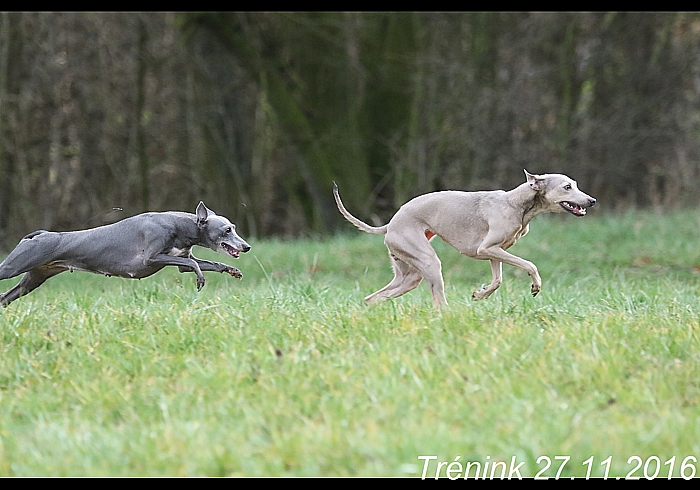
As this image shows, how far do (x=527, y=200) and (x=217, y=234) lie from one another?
2.32 metres

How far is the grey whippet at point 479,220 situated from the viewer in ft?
23.0

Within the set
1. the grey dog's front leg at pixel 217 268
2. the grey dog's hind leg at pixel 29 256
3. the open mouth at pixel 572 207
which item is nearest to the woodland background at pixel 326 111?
the open mouth at pixel 572 207

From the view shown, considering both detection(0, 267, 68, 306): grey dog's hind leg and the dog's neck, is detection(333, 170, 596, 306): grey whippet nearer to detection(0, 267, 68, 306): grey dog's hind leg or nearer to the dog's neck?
the dog's neck

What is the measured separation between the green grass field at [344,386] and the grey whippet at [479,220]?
1.45 ft

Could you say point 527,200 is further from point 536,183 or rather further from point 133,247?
point 133,247

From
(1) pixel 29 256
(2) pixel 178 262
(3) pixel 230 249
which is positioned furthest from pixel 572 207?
(1) pixel 29 256

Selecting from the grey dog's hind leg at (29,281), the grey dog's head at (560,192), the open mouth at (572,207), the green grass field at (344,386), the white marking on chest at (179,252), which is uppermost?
the grey dog's head at (560,192)

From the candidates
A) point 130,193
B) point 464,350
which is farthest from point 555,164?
point 464,350

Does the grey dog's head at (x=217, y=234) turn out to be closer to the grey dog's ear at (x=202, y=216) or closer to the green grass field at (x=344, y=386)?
the grey dog's ear at (x=202, y=216)

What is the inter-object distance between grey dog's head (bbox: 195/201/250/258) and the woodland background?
33.0 ft

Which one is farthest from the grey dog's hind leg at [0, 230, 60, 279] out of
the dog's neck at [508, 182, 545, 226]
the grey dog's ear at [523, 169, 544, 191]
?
the grey dog's ear at [523, 169, 544, 191]

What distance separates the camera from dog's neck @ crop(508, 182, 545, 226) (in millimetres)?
7035
